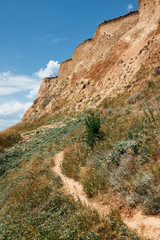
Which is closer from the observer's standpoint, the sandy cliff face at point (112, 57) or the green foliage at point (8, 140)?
the sandy cliff face at point (112, 57)

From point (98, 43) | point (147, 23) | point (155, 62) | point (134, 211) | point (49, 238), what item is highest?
point (98, 43)

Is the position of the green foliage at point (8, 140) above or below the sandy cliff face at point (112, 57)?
below

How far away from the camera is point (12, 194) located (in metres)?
5.67

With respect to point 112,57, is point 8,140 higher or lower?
lower

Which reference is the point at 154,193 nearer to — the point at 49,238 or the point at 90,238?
the point at 90,238

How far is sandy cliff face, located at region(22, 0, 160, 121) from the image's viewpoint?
13.5 m

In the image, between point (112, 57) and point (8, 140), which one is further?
point (112, 57)

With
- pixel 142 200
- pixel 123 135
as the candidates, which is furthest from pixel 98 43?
pixel 142 200

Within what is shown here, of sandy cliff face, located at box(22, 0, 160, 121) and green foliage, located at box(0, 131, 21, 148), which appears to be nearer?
sandy cliff face, located at box(22, 0, 160, 121)

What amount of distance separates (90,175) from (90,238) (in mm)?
1901

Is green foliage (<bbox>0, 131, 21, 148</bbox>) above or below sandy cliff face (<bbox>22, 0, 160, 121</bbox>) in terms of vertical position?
below

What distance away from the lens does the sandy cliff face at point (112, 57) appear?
1351cm

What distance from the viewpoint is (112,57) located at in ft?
62.4

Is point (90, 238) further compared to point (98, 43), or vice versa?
point (98, 43)
